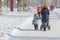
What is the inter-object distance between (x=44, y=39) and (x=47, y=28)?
422 cm

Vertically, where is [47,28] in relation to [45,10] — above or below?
below

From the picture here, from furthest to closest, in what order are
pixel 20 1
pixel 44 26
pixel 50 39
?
pixel 20 1 → pixel 44 26 → pixel 50 39

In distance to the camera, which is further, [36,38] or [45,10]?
[45,10]

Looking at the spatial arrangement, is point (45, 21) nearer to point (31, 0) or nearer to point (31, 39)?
point (31, 39)

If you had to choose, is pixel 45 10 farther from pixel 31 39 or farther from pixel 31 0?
pixel 31 0

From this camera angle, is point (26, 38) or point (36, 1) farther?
point (36, 1)

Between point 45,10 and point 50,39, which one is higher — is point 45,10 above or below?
above

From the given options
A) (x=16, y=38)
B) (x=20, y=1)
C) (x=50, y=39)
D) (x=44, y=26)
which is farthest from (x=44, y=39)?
(x=20, y=1)

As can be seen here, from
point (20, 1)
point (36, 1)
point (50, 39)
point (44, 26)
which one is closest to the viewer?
point (50, 39)


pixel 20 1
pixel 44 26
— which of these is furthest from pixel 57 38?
pixel 20 1

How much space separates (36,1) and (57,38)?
350 feet

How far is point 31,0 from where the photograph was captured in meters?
120

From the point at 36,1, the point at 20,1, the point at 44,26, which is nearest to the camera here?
the point at 44,26

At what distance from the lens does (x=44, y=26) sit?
15.7m
